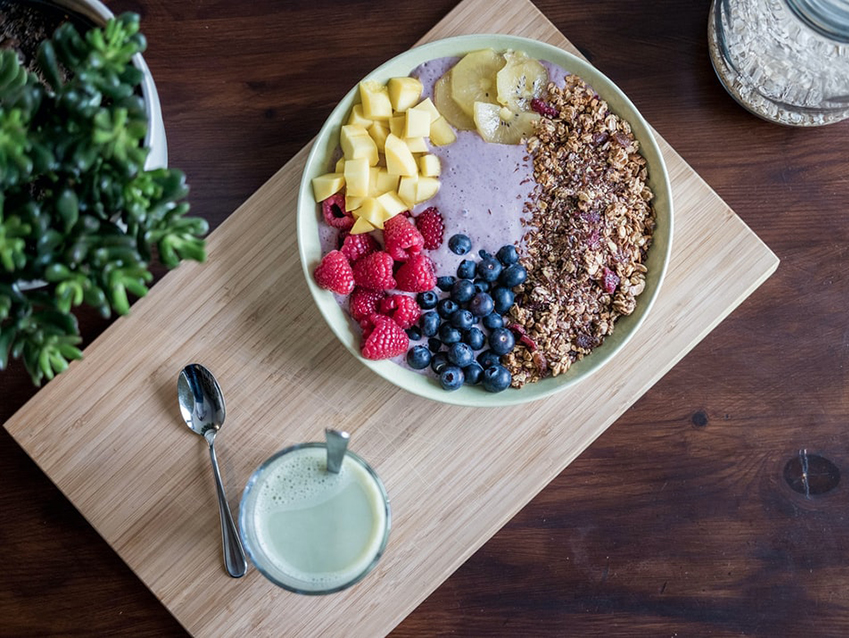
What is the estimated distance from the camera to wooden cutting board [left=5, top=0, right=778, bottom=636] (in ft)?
4.68

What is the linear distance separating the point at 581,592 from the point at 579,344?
51cm

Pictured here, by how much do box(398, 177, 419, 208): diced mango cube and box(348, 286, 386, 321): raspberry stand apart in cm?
16

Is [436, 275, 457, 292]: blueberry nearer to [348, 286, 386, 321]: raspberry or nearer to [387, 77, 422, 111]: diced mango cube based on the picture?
[348, 286, 386, 321]: raspberry

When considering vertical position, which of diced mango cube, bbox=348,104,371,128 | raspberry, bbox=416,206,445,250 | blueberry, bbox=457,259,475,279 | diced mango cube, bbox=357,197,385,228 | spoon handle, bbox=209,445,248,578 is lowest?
spoon handle, bbox=209,445,248,578

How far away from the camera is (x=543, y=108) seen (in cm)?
140

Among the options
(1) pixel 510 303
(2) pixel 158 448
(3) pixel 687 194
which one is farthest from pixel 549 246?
(2) pixel 158 448

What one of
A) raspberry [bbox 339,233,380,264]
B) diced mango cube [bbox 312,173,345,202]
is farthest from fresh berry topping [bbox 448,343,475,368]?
diced mango cube [bbox 312,173,345,202]

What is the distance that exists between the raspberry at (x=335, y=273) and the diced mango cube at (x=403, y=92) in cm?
28

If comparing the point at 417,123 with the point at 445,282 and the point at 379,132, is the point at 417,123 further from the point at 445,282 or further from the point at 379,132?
the point at 445,282

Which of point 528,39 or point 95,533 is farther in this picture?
point 95,533

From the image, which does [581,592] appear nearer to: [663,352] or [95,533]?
[663,352]

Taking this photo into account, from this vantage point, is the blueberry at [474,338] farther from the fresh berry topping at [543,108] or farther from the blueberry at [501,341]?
the fresh berry topping at [543,108]

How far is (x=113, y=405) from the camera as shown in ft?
4.71

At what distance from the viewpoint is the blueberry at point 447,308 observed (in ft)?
4.48
